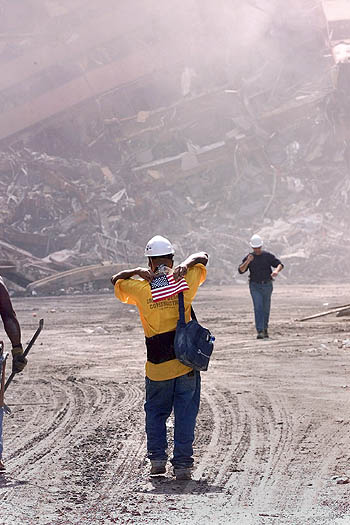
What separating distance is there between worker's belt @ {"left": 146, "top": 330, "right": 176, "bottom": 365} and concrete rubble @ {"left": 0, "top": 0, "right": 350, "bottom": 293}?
17161mm

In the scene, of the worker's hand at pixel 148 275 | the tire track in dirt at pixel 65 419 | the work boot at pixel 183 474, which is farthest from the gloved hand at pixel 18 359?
the work boot at pixel 183 474

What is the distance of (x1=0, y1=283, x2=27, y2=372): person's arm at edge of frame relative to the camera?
5598 mm

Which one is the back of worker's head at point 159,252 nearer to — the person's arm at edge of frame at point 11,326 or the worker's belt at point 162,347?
the worker's belt at point 162,347

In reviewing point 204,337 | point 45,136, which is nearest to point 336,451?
point 204,337

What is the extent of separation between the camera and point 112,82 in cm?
3409

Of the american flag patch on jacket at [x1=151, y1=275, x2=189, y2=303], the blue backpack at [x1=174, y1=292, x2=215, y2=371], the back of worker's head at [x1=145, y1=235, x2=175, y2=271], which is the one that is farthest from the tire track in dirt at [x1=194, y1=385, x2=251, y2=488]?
the back of worker's head at [x1=145, y1=235, x2=175, y2=271]

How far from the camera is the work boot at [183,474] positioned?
5.58 m

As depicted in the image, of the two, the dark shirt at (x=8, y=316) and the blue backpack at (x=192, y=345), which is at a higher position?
the dark shirt at (x=8, y=316)

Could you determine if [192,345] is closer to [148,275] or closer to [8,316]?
[148,275]

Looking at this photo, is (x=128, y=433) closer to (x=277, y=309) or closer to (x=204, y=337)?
(x=204, y=337)

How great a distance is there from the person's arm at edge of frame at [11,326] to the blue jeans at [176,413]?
890 millimetres

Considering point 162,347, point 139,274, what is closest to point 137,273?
point 139,274

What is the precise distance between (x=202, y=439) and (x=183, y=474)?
112 cm

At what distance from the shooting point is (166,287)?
18.4ft
